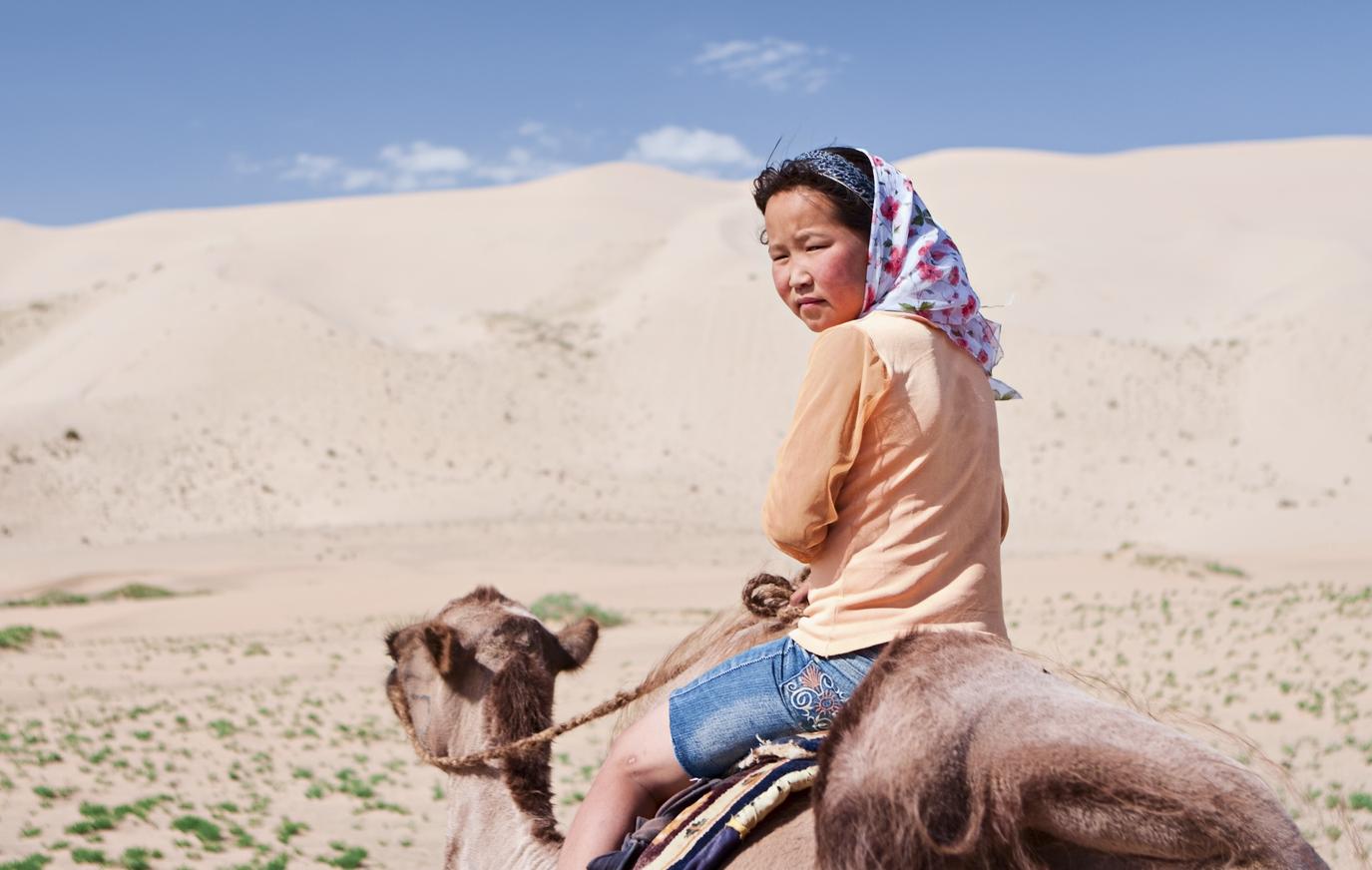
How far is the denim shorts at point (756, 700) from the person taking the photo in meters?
2.47

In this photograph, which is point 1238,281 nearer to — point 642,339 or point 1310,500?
point 1310,500

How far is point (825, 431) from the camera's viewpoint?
7.99 feet

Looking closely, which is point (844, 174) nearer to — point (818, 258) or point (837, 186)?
point (837, 186)

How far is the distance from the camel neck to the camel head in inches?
4.0

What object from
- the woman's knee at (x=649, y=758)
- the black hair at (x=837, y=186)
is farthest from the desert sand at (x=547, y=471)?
the black hair at (x=837, y=186)

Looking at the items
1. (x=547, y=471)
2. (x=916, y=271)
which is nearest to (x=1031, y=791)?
(x=916, y=271)

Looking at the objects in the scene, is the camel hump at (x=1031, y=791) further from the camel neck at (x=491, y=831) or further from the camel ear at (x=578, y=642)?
the camel ear at (x=578, y=642)

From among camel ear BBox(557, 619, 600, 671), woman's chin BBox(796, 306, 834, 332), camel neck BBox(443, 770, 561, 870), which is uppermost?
woman's chin BBox(796, 306, 834, 332)

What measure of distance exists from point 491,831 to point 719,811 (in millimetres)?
1125

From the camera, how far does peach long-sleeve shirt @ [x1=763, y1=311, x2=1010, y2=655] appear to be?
8.00 feet

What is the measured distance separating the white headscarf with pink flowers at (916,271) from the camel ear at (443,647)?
4.99 feet

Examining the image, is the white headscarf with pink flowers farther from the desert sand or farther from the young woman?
the desert sand

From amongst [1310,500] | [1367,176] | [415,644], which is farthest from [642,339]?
[1367,176]

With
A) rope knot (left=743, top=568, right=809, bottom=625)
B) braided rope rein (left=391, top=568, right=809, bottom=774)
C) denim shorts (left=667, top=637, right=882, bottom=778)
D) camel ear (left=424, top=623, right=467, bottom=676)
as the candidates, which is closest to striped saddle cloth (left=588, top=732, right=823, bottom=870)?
denim shorts (left=667, top=637, right=882, bottom=778)
